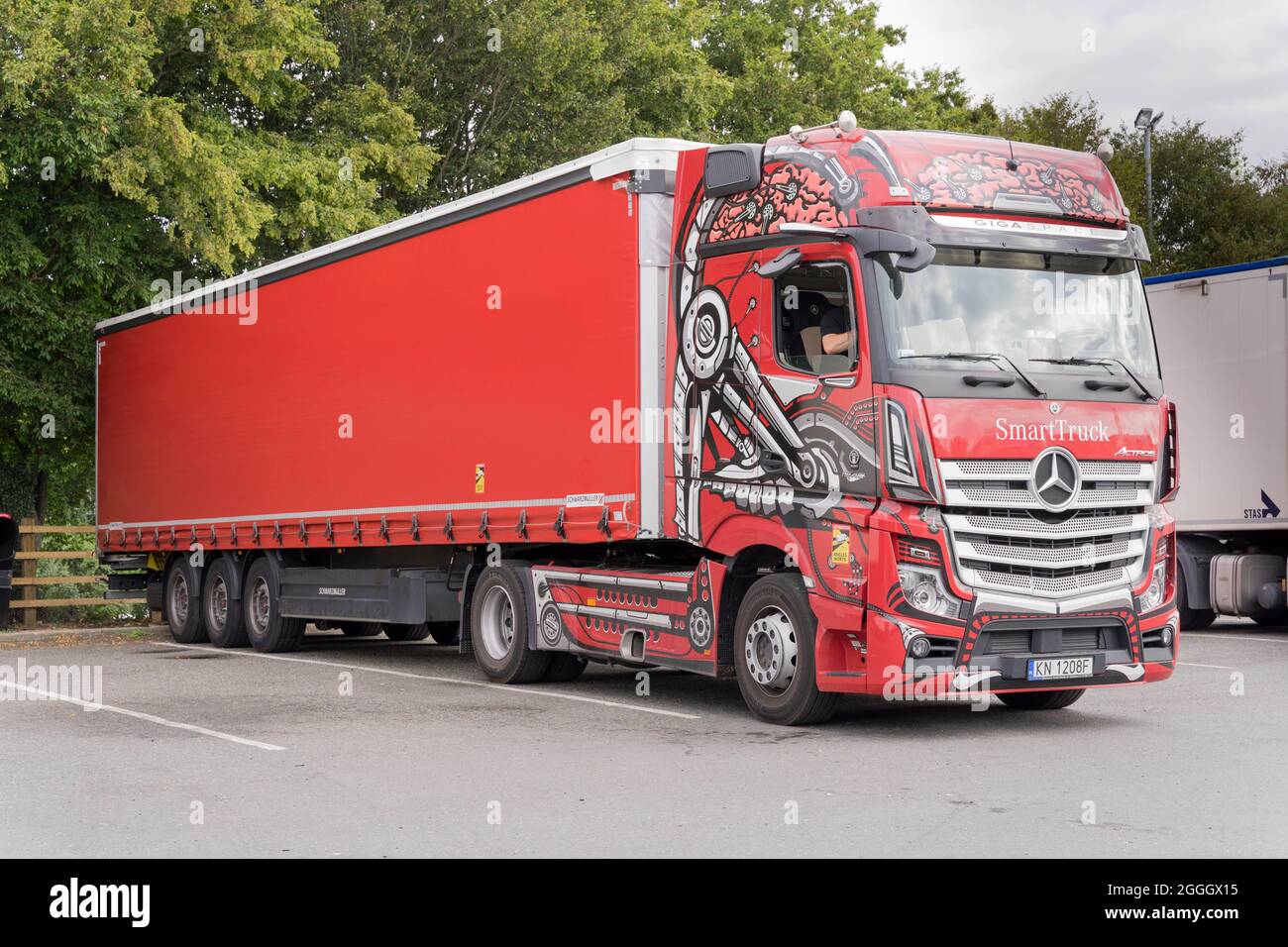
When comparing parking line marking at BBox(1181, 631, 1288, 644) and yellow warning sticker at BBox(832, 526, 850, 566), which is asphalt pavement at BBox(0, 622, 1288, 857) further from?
parking line marking at BBox(1181, 631, 1288, 644)

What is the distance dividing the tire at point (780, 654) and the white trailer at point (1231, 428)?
27.9ft

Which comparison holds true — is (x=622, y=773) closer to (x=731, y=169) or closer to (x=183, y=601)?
(x=731, y=169)

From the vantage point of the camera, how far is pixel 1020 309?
1018 centimetres

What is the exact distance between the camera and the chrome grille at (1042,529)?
31.7ft

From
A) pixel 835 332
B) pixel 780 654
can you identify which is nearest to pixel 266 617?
pixel 780 654

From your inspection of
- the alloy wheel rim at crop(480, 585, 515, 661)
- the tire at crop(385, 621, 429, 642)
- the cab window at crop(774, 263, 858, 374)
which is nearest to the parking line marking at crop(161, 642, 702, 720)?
the alloy wheel rim at crop(480, 585, 515, 661)

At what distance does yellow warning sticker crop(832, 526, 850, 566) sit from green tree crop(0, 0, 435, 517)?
1211 cm

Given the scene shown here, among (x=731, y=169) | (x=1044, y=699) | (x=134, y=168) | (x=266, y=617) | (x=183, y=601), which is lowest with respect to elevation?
(x=1044, y=699)

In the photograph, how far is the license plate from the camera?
32.5 feet

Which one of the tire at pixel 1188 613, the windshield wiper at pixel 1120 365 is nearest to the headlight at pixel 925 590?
the windshield wiper at pixel 1120 365

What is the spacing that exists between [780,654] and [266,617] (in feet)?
30.1

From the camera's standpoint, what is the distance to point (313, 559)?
17.3m

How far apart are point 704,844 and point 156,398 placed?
15.1 meters
